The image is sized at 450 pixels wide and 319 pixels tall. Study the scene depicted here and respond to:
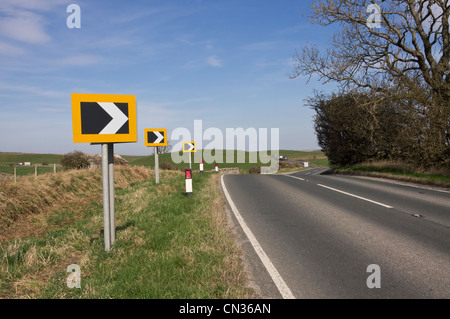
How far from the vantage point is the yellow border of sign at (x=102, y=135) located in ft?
15.9

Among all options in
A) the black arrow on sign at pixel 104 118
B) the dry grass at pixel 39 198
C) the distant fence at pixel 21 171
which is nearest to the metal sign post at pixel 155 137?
the dry grass at pixel 39 198

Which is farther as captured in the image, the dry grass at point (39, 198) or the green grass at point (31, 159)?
the green grass at point (31, 159)

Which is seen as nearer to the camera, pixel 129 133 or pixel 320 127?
pixel 129 133

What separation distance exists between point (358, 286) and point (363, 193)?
7749 mm

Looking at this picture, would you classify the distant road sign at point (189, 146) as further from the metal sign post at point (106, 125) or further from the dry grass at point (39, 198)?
the metal sign post at point (106, 125)

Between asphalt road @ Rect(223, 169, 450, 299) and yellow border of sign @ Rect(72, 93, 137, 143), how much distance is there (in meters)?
2.75

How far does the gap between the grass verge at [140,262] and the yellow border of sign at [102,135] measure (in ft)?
5.97

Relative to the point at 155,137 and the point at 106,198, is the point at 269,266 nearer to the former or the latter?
the point at 106,198

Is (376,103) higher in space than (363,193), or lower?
higher

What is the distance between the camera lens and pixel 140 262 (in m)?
4.37

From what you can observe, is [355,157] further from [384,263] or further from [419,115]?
[384,263]

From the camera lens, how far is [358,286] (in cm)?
363
